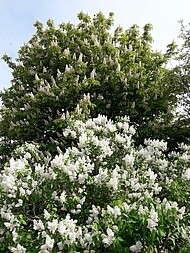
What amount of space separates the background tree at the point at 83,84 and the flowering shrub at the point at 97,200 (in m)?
2.04

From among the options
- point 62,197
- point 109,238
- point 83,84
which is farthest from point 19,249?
point 83,84

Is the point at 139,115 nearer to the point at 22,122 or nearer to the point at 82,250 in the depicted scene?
the point at 22,122

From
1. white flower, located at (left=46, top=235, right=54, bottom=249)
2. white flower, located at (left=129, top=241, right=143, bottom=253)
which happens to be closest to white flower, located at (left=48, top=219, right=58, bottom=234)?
white flower, located at (left=46, top=235, right=54, bottom=249)

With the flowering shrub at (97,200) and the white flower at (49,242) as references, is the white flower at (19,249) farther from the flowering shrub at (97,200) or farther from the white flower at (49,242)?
the white flower at (49,242)

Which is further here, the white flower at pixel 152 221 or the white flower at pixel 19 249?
the white flower at pixel 19 249

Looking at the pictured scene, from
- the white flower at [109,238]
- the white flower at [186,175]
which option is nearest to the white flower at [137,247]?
the white flower at [109,238]

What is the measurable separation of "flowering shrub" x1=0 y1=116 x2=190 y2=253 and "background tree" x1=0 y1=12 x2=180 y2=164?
204cm

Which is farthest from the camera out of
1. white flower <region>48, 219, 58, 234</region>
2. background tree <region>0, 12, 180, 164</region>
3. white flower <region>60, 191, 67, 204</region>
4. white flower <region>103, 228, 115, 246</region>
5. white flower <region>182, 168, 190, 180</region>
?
background tree <region>0, 12, 180, 164</region>

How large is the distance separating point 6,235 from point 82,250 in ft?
3.81

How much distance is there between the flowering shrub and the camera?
4062 millimetres

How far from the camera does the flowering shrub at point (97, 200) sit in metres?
4.06

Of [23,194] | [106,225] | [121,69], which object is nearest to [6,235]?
[23,194]

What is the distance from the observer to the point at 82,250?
4.49 m

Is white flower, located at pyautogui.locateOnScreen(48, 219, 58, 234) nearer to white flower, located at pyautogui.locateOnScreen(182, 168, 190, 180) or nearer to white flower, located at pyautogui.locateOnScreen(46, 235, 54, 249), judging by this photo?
white flower, located at pyautogui.locateOnScreen(46, 235, 54, 249)
